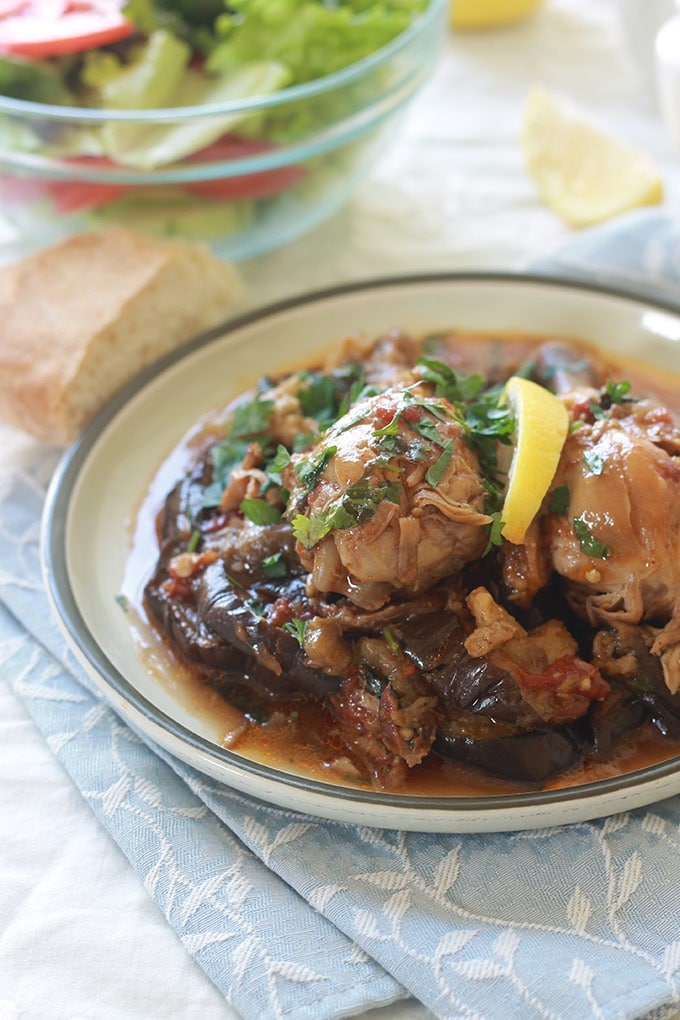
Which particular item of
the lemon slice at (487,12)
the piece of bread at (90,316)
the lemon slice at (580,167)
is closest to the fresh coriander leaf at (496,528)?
the piece of bread at (90,316)

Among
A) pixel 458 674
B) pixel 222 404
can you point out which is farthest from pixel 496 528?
pixel 222 404

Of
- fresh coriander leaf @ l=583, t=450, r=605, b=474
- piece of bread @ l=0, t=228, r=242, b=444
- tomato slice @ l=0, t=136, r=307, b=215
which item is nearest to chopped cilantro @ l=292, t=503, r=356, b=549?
fresh coriander leaf @ l=583, t=450, r=605, b=474

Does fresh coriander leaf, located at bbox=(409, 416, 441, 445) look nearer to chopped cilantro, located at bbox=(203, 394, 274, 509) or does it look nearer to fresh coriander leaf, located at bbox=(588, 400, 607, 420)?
fresh coriander leaf, located at bbox=(588, 400, 607, 420)

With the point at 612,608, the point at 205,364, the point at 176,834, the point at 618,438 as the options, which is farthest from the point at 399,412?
the point at 205,364

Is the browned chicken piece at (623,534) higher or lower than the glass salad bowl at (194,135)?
lower

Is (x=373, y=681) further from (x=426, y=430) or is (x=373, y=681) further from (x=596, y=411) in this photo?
(x=596, y=411)

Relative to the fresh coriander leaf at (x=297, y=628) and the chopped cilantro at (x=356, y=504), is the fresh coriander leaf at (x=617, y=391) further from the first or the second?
the fresh coriander leaf at (x=297, y=628)
